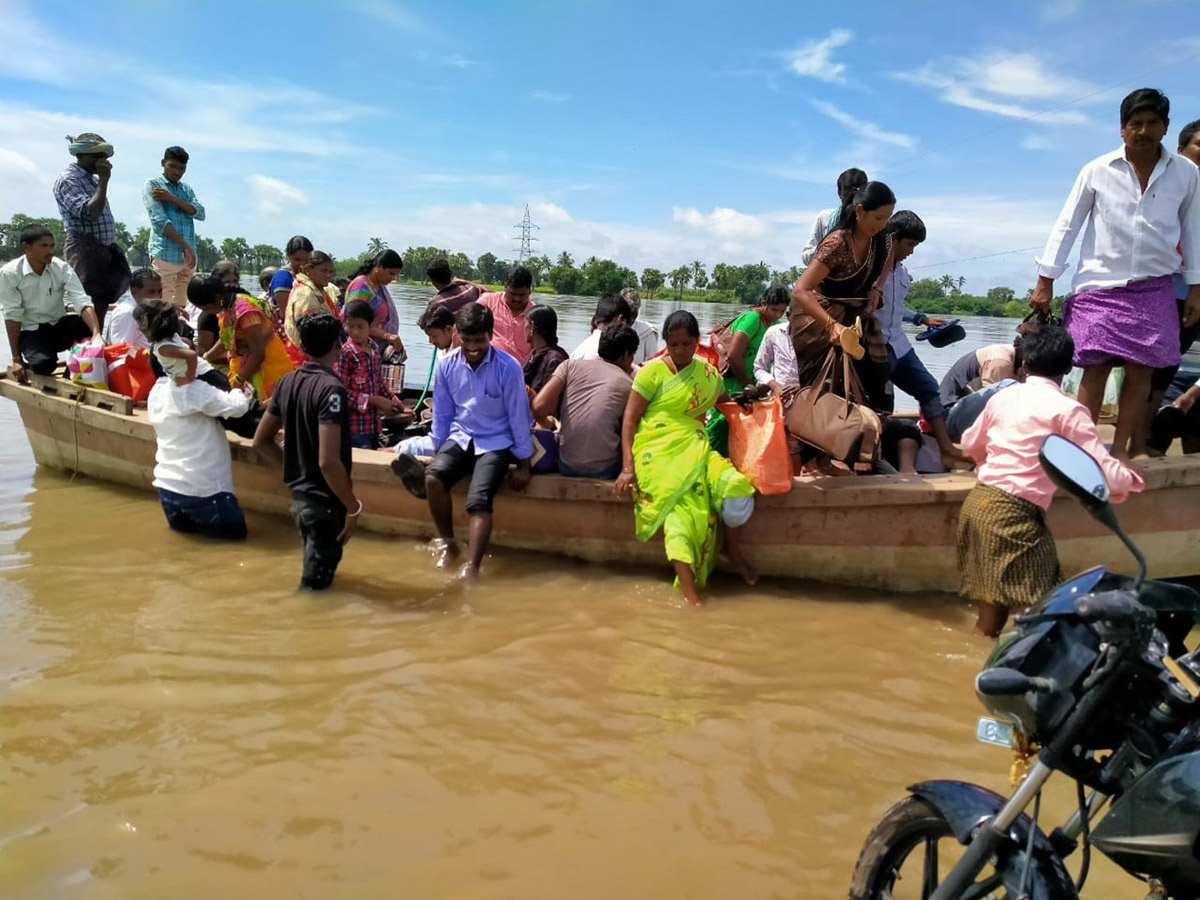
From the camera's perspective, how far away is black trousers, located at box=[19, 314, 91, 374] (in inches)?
253

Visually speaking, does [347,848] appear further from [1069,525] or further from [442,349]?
[442,349]

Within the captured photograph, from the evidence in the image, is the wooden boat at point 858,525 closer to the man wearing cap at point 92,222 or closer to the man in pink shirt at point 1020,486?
the man in pink shirt at point 1020,486

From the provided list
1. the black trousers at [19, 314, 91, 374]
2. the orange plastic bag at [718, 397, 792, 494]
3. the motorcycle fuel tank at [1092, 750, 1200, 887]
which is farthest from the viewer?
the black trousers at [19, 314, 91, 374]

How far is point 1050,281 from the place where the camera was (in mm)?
4258

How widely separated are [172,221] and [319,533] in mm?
5388

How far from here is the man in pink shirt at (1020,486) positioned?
336cm

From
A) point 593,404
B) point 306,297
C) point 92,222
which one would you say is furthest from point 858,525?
point 92,222

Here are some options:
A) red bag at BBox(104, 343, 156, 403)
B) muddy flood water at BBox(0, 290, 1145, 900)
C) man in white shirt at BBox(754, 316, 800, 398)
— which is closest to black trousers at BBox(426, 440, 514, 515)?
muddy flood water at BBox(0, 290, 1145, 900)

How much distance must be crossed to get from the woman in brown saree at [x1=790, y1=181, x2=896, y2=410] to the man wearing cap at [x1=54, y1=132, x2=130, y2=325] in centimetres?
576

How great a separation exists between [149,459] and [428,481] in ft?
8.14

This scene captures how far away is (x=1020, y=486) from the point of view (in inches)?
134

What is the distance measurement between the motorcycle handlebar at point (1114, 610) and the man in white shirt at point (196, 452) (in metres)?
4.35

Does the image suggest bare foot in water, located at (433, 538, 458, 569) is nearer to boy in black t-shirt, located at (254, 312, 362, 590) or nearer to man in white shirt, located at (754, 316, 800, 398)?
boy in black t-shirt, located at (254, 312, 362, 590)

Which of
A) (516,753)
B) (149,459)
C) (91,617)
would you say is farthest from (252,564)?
(516,753)
